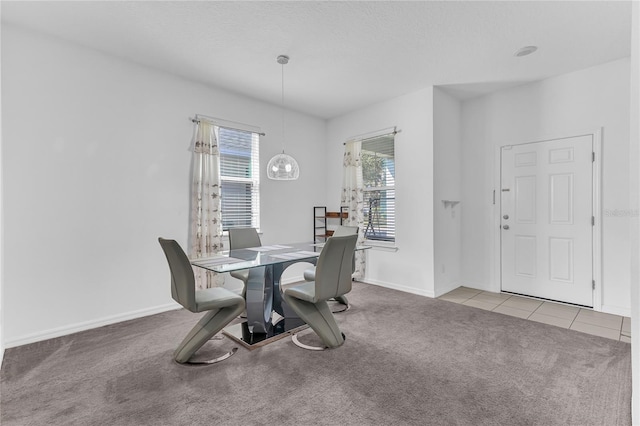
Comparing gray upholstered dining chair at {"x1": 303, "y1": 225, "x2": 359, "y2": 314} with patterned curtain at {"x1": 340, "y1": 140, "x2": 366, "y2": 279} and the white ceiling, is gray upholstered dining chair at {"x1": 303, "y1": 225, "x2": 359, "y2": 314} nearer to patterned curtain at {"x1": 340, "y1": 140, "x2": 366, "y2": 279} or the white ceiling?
patterned curtain at {"x1": 340, "y1": 140, "x2": 366, "y2": 279}

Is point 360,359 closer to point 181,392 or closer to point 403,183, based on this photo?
point 181,392

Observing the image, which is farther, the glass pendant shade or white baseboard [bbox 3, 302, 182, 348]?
the glass pendant shade

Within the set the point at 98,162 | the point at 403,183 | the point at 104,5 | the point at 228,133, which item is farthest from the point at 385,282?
the point at 104,5

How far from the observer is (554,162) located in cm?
374

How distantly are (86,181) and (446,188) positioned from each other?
14.2 ft

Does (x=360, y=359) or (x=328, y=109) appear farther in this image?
(x=328, y=109)

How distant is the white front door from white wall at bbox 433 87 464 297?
59cm

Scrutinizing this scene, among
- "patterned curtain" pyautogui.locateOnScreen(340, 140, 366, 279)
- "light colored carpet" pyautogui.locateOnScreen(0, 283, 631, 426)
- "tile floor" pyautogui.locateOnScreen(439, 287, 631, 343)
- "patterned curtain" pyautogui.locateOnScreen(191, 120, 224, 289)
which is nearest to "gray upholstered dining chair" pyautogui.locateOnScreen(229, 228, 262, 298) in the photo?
"patterned curtain" pyautogui.locateOnScreen(191, 120, 224, 289)

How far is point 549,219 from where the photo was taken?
3803 millimetres

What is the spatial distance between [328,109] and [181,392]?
4.25 m

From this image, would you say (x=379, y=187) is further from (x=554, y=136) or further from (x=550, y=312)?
(x=550, y=312)

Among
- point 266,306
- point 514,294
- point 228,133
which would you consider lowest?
point 514,294

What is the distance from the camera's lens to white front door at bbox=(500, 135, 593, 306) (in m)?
3.54

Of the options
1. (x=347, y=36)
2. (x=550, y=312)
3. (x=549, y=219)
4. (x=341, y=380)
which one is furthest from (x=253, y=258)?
(x=549, y=219)
